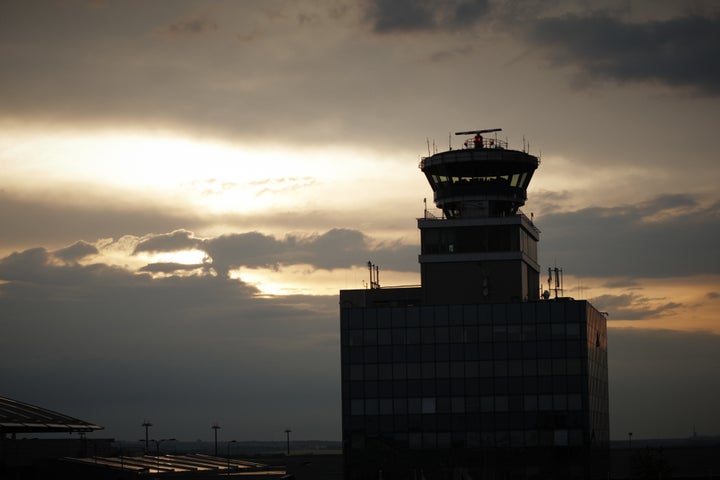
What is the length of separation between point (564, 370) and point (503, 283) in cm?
1407

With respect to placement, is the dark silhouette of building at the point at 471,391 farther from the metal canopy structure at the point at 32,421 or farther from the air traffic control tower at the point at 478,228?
the metal canopy structure at the point at 32,421

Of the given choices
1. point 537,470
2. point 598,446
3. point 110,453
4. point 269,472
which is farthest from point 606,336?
point 110,453

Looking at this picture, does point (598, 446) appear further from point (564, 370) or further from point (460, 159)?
point (460, 159)

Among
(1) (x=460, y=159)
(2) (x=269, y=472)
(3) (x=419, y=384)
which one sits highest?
(1) (x=460, y=159)

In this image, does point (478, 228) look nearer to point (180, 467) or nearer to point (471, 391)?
point (471, 391)

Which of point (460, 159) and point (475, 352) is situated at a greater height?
point (460, 159)

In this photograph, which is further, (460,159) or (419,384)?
(460,159)

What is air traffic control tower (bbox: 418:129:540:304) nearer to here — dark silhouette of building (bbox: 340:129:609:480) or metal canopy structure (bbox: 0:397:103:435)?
dark silhouette of building (bbox: 340:129:609:480)

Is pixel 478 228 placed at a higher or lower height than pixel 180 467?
higher

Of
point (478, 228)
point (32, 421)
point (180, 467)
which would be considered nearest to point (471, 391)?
point (478, 228)

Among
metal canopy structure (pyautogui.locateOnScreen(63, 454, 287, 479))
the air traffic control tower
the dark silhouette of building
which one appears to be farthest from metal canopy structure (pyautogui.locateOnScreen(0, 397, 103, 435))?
the air traffic control tower

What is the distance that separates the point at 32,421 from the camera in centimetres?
11494

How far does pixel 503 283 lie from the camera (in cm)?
13338

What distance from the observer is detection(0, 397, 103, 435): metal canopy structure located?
360 ft
